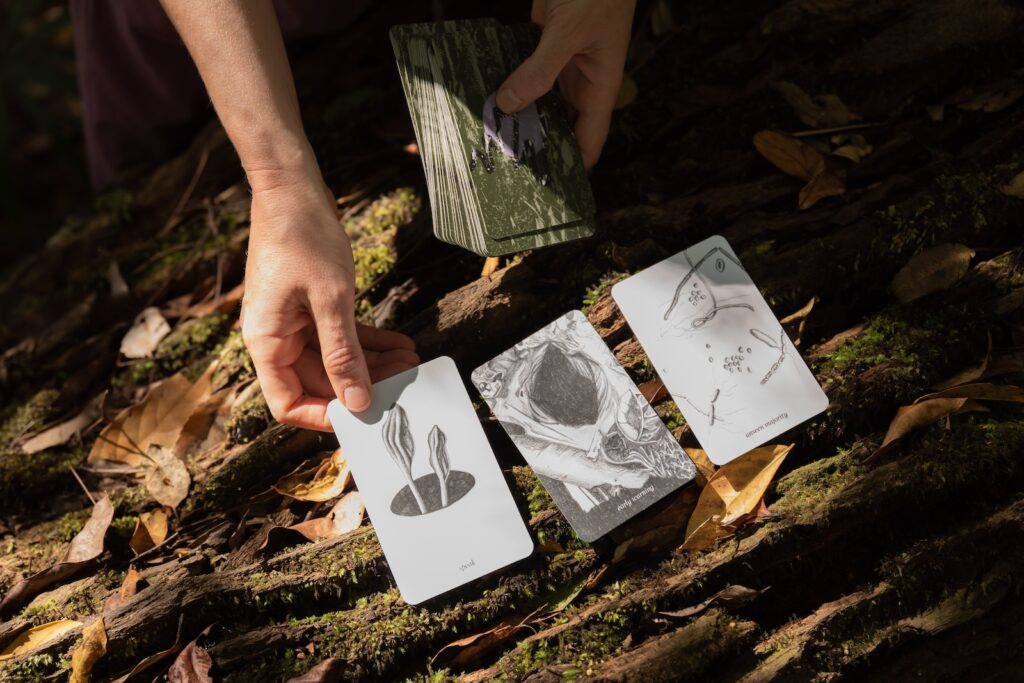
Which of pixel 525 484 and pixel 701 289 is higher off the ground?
pixel 701 289

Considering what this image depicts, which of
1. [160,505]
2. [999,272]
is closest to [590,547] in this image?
[160,505]

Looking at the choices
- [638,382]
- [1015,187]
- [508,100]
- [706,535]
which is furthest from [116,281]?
[1015,187]

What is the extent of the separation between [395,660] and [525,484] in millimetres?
469

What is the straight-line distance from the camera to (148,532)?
163cm

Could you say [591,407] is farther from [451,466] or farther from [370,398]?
[370,398]

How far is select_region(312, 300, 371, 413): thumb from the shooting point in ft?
4.81

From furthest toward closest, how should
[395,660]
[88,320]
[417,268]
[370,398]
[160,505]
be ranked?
[88,320] < [417,268] < [160,505] < [370,398] < [395,660]

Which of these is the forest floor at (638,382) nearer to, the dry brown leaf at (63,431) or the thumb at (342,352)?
the dry brown leaf at (63,431)

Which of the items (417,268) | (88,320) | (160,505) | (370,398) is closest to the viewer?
(370,398)

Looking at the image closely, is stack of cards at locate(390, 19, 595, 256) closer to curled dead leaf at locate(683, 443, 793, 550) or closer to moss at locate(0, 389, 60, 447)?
curled dead leaf at locate(683, 443, 793, 550)

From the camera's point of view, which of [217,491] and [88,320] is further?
[88,320]

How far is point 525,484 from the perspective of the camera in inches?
62.2

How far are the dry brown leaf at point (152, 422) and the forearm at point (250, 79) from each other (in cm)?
65

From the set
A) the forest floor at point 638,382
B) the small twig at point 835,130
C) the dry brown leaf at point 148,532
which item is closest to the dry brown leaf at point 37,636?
the forest floor at point 638,382
